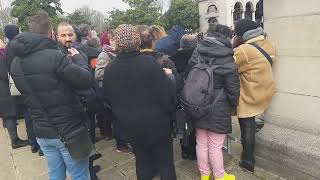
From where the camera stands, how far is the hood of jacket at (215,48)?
10.1 ft

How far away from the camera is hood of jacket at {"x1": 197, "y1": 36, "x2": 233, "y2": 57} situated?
309cm

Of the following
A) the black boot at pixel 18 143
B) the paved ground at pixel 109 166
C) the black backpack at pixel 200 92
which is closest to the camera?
the black backpack at pixel 200 92

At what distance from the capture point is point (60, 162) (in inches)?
121

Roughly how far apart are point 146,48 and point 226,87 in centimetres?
88

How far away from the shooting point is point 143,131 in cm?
278

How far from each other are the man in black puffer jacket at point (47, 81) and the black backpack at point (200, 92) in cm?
98

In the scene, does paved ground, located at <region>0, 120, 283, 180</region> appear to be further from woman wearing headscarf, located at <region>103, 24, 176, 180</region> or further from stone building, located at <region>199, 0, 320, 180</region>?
woman wearing headscarf, located at <region>103, 24, 176, 180</region>

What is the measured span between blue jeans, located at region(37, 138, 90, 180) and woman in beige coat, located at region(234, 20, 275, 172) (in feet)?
6.09

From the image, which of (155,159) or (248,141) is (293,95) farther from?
(155,159)

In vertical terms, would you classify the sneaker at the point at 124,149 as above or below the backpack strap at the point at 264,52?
below

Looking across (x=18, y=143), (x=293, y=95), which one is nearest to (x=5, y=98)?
(x=18, y=143)

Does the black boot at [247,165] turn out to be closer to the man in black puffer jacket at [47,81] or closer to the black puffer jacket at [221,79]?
the black puffer jacket at [221,79]

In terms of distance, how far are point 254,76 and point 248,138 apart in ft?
2.48

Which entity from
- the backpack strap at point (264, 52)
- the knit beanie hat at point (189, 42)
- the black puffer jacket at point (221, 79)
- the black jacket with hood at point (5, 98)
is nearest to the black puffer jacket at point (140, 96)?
the black puffer jacket at point (221, 79)
